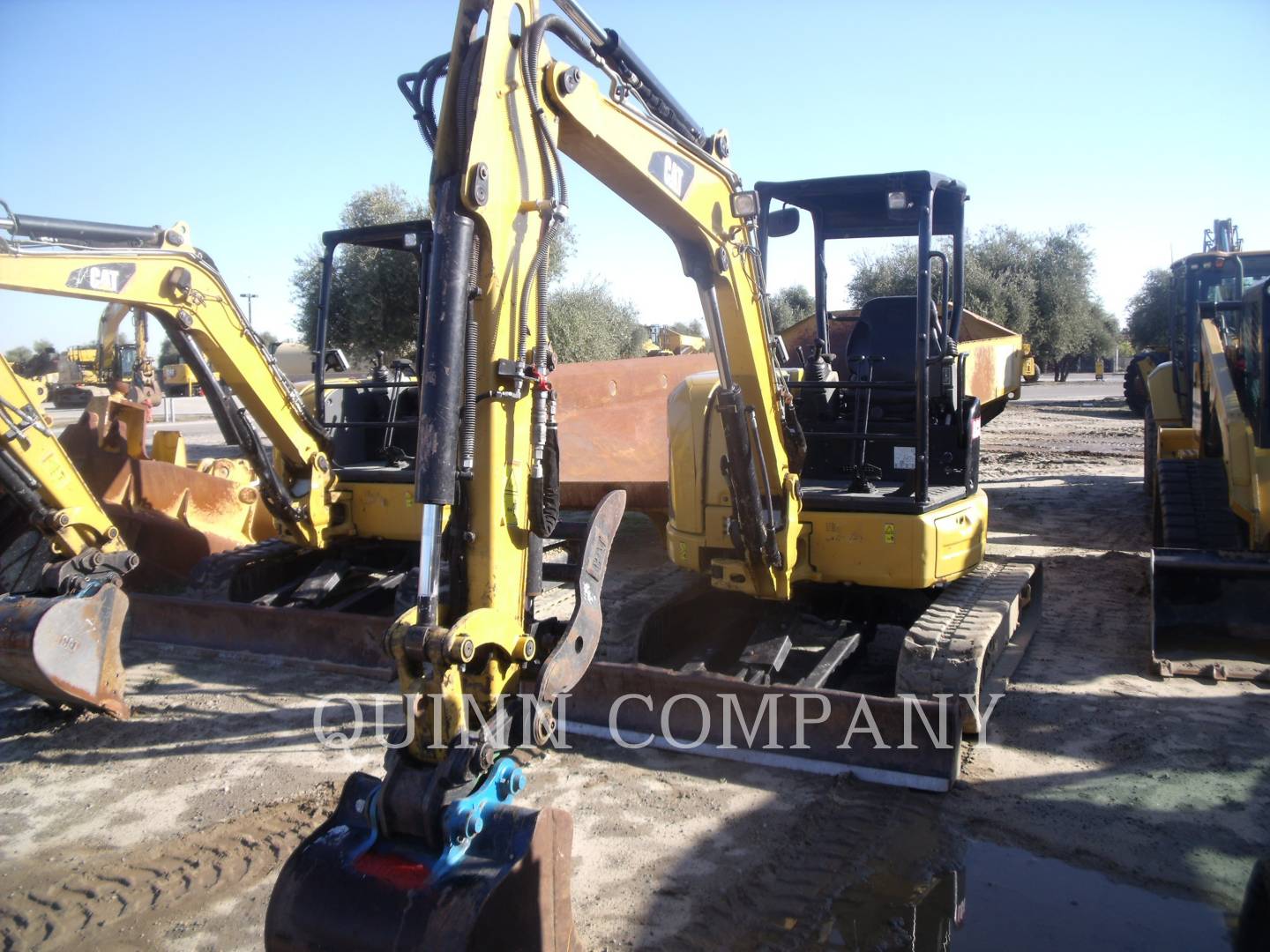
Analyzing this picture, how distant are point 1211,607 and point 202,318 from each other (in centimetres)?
684

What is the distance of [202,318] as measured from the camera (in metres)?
6.82

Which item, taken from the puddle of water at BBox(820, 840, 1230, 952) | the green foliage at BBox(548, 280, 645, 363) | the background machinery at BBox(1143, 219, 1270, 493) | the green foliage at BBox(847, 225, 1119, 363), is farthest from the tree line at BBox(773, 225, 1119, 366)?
the puddle of water at BBox(820, 840, 1230, 952)

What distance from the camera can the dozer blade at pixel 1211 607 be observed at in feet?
19.8

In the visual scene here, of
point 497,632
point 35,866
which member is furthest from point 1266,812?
point 35,866

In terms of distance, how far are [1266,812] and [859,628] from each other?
2.25 metres

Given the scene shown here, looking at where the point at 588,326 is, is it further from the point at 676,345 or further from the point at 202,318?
the point at 202,318

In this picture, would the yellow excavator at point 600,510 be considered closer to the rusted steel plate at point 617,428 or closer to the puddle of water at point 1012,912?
the puddle of water at point 1012,912

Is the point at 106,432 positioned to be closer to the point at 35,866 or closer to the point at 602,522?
the point at 35,866

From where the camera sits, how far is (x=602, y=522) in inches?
138

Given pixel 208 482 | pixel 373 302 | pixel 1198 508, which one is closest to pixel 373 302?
pixel 373 302

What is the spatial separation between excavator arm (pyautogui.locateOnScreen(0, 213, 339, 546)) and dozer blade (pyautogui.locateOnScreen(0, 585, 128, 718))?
68.1 inches

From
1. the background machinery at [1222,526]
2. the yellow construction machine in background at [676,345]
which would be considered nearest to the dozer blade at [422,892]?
the background machinery at [1222,526]

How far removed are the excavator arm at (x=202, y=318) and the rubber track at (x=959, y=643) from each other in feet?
14.8

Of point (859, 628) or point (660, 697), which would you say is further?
point (859, 628)
